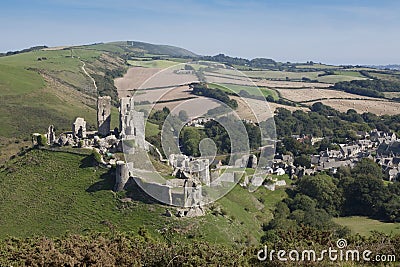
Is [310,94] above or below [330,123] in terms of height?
above

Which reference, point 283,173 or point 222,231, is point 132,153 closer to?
point 222,231

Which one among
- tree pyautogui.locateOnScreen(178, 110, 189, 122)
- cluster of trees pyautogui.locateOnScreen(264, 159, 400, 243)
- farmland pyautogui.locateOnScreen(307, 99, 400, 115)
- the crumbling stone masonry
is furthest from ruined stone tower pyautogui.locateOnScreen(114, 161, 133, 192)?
farmland pyautogui.locateOnScreen(307, 99, 400, 115)

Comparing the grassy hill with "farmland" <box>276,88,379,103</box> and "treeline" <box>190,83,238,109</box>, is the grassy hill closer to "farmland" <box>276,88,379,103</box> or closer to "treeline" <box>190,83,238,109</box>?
"treeline" <box>190,83,238,109</box>

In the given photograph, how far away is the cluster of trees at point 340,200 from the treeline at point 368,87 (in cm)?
10126

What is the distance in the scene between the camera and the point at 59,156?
133ft

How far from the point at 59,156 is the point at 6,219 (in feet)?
26.7

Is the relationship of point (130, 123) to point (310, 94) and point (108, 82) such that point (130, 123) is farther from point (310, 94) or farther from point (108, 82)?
point (310, 94)

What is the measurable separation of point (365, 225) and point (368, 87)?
123905 millimetres

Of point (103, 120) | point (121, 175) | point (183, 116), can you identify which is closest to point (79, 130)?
point (103, 120)

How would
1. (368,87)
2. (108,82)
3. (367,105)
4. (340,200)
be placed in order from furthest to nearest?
(368,87), (367,105), (108,82), (340,200)

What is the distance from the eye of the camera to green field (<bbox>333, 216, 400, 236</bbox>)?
4381 centimetres

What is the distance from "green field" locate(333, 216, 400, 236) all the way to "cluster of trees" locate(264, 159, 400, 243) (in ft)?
4.83

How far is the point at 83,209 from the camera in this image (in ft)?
109

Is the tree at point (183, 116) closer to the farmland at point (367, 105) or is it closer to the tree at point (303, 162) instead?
the tree at point (303, 162)
